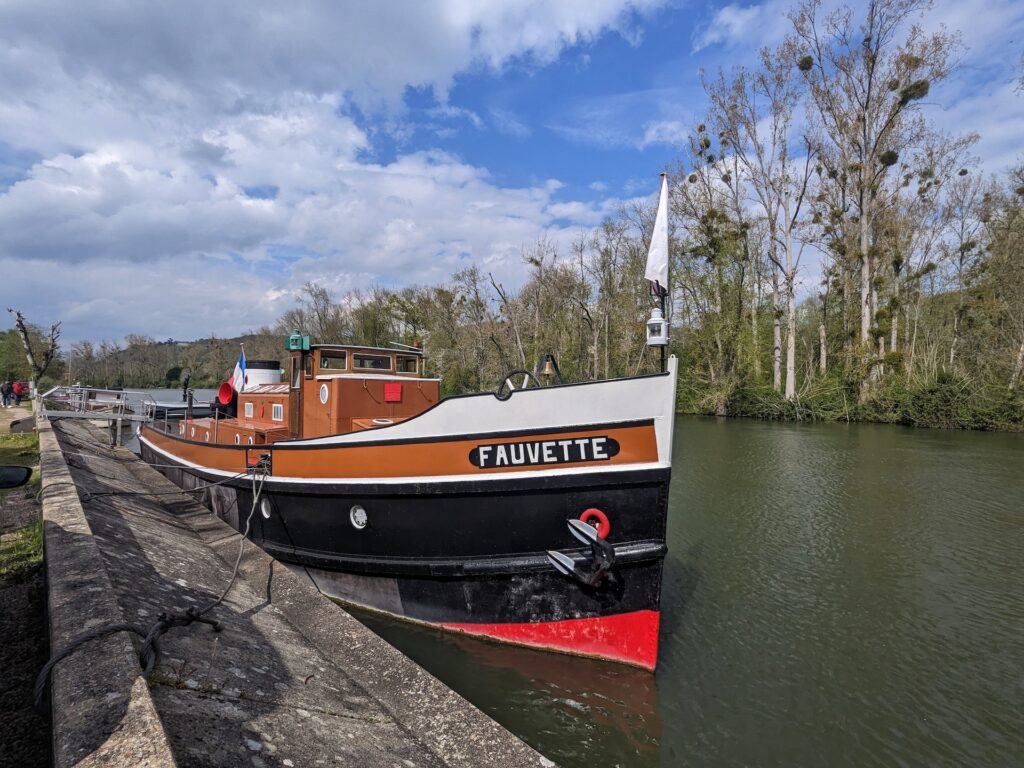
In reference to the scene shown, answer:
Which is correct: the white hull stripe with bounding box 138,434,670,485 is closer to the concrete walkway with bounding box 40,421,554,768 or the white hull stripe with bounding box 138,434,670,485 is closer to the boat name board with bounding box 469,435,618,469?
the boat name board with bounding box 469,435,618,469

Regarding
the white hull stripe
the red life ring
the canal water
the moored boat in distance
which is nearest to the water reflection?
the canal water

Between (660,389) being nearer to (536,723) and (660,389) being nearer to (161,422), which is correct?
(536,723)

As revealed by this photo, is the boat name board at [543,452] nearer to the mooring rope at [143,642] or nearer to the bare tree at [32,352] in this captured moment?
the mooring rope at [143,642]

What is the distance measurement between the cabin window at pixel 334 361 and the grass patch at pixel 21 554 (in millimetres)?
3662

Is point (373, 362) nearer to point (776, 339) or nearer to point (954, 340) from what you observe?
point (776, 339)

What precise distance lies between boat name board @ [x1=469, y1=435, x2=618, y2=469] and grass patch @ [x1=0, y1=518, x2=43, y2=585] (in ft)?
13.1

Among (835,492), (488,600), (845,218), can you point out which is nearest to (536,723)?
(488,600)

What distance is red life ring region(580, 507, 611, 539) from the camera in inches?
201

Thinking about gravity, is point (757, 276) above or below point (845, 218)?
below

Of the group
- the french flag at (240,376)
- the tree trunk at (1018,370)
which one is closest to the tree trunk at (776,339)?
the tree trunk at (1018,370)

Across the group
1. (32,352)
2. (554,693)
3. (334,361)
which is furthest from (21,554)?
(32,352)

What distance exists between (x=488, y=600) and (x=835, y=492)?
9857 mm

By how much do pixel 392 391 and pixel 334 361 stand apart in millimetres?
1044

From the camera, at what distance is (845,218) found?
97.7 ft
